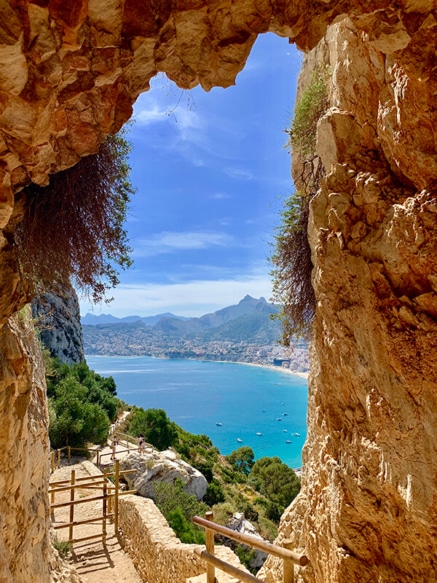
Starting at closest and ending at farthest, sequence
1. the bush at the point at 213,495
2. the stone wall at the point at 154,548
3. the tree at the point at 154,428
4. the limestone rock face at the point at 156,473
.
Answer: the stone wall at the point at 154,548, the limestone rock face at the point at 156,473, the bush at the point at 213,495, the tree at the point at 154,428

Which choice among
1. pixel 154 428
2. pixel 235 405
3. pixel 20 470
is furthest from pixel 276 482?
pixel 235 405

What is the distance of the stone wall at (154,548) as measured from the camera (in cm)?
652

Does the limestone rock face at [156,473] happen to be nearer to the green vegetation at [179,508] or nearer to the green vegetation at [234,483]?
the green vegetation at [179,508]

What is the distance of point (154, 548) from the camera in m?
Result: 7.58

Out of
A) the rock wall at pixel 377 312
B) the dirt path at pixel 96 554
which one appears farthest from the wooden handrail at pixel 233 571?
the dirt path at pixel 96 554

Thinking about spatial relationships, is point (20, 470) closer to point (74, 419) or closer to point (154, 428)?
point (74, 419)

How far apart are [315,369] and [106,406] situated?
65.8 feet

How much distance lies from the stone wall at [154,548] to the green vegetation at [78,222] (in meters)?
5.25

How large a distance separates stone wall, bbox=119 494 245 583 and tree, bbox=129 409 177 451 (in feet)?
39.8

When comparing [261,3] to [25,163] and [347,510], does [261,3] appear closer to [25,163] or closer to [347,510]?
[25,163]

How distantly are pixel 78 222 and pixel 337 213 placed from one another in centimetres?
273

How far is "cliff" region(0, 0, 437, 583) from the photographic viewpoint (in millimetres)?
2311

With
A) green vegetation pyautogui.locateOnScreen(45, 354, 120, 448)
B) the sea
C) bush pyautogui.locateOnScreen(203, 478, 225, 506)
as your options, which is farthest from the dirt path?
the sea

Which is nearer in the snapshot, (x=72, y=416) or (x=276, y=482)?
(x=72, y=416)
